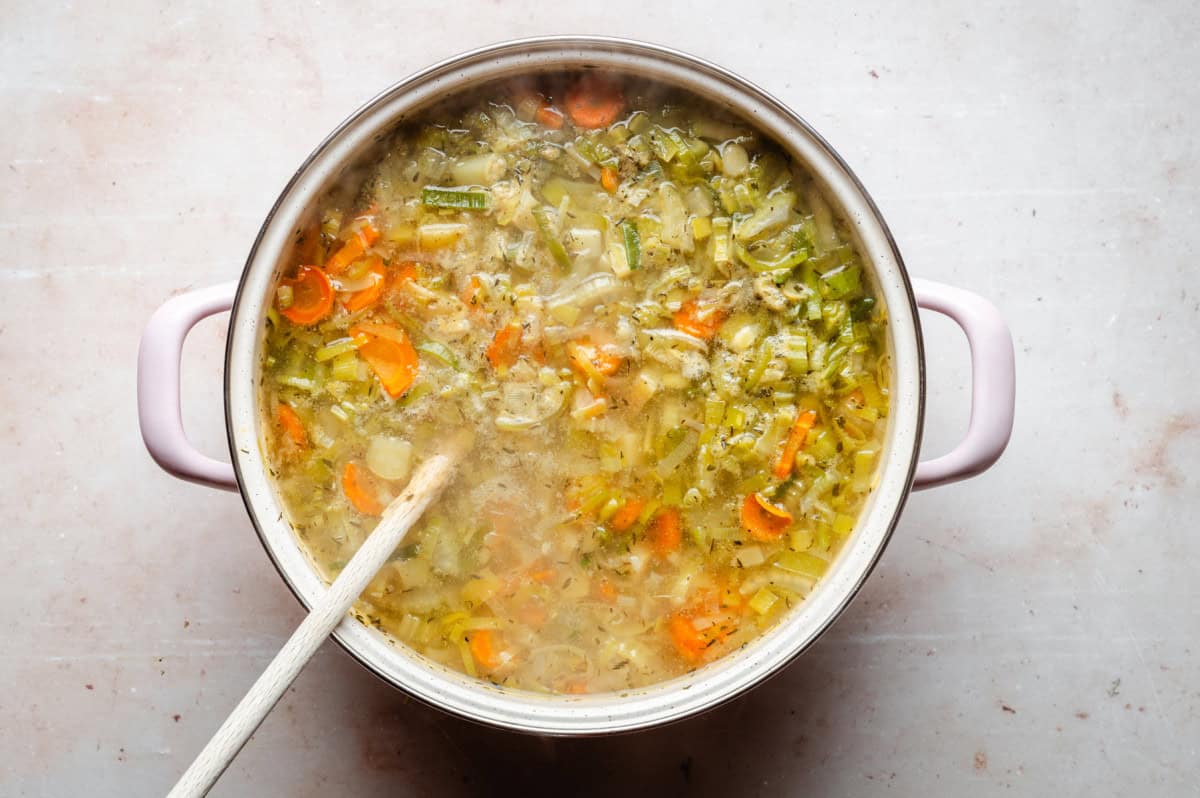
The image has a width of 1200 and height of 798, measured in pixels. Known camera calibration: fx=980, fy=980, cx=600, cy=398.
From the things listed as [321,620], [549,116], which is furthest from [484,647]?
[549,116]

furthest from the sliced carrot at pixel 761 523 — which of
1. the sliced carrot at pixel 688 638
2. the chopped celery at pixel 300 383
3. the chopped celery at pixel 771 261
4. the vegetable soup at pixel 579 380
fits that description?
the chopped celery at pixel 300 383

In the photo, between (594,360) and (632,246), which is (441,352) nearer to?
(594,360)

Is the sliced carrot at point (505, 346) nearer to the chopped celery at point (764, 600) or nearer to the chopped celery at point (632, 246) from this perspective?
the chopped celery at point (632, 246)

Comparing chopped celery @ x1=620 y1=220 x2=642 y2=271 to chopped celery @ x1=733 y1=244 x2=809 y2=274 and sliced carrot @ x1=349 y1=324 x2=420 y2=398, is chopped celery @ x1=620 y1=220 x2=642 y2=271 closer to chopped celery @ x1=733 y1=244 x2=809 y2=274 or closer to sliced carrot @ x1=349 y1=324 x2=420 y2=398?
chopped celery @ x1=733 y1=244 x2=809 y2=274

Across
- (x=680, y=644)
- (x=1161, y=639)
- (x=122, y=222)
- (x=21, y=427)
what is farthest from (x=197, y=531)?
(x=1161, y=639)

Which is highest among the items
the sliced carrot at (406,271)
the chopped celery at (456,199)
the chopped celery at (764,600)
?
the chopped celery at (456,199)

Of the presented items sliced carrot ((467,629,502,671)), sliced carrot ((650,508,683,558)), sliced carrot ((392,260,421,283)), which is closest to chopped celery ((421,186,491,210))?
sliced carrot ((392,260,421,283))

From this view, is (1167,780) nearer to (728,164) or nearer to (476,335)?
(728,164)
